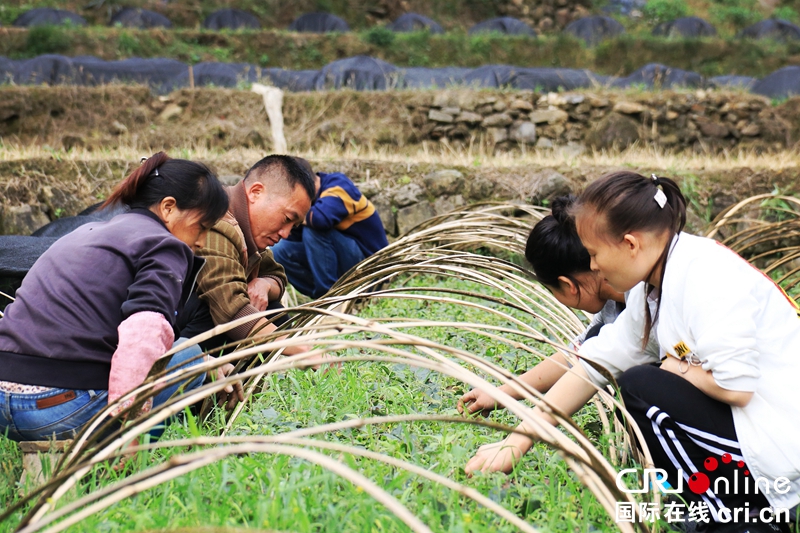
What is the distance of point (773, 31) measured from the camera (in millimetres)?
21578

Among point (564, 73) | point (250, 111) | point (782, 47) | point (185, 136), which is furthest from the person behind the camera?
point (782, 47)

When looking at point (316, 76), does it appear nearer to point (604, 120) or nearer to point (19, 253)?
point (604, 120)

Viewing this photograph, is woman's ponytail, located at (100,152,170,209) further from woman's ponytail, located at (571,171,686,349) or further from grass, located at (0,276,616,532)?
woman's ponytail, located at (571,171,686,349)

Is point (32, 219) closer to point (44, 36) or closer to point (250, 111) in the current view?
point (250, 111)

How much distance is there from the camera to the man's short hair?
317 cm

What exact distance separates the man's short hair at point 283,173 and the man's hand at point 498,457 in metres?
1.70

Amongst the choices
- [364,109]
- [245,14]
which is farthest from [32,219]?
[245,14]

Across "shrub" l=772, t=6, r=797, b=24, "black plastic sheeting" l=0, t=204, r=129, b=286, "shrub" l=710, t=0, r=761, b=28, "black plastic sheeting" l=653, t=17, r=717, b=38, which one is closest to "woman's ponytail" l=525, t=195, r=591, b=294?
"black plastic sheeting" l=0, t=204, r=129, b=286

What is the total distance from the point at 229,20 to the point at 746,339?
70.2ft

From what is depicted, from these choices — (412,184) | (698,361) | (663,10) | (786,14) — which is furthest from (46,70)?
(786,14)

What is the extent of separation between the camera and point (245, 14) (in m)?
21.1

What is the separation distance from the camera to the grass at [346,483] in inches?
58.6

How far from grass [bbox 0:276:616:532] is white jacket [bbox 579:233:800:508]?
1.40 ft

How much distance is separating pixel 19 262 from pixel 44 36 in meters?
15.4
